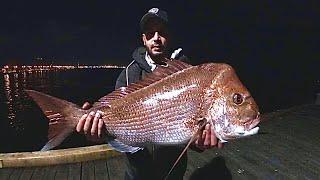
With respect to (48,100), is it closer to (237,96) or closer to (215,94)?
(215,94)

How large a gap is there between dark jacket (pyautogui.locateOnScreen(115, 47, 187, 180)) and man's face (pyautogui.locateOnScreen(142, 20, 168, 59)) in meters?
0.24

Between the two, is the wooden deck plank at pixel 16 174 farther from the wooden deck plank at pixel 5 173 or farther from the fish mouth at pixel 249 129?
the fish mouth at pixel 249 129

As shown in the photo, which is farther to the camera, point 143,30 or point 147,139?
point 143,30

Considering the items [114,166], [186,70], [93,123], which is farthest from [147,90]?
[114,166]

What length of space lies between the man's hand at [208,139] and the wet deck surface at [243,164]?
324 centimetres

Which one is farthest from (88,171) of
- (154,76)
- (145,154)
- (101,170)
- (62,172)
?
(154,76)

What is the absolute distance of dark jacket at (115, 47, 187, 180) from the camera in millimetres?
3524

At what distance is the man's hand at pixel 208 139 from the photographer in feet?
8.86

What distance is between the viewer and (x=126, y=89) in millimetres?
3088

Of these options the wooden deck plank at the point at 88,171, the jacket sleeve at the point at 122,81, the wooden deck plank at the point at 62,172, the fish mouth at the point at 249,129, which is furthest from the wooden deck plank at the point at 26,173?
the fish mouth at the point at 249,129

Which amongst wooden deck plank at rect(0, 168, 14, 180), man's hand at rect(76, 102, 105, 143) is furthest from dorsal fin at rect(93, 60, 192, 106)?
wooden deck plank at rect(0, 168, 14, 180)

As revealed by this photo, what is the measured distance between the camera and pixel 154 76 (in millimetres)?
3002

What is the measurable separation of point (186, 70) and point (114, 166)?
4.15m

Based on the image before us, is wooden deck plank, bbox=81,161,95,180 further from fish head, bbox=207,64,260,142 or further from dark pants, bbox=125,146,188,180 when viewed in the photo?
fish head, bbox=207,64,260,142
